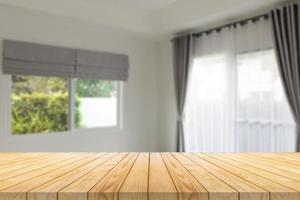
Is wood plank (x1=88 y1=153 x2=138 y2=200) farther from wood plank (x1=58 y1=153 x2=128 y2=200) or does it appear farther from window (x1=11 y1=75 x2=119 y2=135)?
window (x1=11 y1=75 x2=119 y2=135)

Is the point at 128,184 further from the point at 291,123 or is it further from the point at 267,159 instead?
the point at 291,123

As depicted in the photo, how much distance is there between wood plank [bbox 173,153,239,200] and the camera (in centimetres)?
55

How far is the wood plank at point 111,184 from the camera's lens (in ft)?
1.80

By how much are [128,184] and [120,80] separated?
3.23m

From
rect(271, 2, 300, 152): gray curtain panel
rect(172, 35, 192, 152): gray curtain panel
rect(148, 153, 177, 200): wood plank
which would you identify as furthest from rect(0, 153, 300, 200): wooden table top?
rect(172, 35, 192, 152): gray curtain panel

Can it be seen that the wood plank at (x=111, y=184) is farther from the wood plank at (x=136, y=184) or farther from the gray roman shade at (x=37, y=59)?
the gray roman shade at (x=37, y=59)

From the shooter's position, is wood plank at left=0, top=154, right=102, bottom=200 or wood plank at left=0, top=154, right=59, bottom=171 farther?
wood plank at left=0, top=154, right=59, bottom=171

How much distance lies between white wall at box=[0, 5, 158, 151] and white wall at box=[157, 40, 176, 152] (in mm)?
89

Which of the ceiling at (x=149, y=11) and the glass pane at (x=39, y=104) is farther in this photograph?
the glass pane at (x=39, y=104)

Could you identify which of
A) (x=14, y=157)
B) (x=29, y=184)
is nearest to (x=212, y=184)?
(x=29, y=184)

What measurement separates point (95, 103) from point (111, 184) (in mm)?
3122

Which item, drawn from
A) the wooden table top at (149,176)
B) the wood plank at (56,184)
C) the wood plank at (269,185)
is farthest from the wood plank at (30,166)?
the wood plank at (269,185)

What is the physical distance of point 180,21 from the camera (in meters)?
3.30

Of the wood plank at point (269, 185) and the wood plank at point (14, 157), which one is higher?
the wood plank at point (269, 185)
